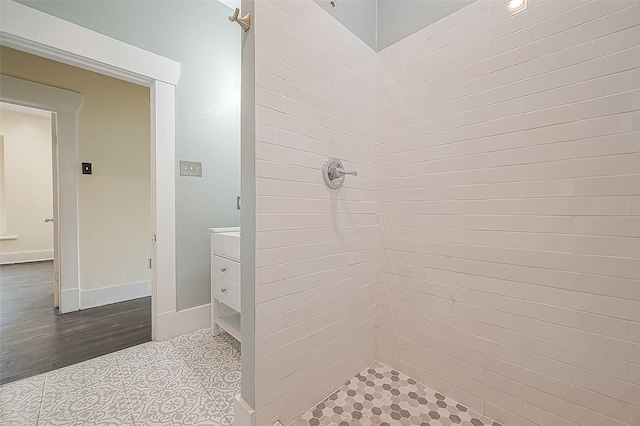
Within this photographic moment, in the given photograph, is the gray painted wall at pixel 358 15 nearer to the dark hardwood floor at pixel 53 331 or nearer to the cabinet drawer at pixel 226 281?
the cabinet drawer at pixel 226 281

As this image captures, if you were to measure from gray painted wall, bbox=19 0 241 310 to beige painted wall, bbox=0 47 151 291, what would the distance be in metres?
1.23

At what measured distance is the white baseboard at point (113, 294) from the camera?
241cm

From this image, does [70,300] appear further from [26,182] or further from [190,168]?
[26,182]

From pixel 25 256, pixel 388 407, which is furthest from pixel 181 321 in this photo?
pixel 25 256

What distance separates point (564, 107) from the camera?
2.92 ft

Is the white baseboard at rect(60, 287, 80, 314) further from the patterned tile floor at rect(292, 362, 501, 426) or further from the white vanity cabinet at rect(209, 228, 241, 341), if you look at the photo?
the patterned tile floor at rect(292, 362, 501, 426)

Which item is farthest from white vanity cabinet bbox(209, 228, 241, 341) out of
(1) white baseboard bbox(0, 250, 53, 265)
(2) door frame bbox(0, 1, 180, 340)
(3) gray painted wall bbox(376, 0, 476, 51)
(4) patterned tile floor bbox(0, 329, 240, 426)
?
(1) white baseboard bbox(0, 250, 53, 265)

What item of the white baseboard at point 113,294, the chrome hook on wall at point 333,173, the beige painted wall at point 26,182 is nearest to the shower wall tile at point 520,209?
the chrome hook on wall at point 333,173

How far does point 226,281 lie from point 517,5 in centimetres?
202

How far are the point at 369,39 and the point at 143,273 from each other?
3182 millimetres

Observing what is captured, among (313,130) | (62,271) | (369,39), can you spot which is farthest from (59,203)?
(369,39)

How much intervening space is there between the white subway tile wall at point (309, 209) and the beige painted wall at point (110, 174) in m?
2.54

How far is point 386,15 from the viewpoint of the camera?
1.42 metres

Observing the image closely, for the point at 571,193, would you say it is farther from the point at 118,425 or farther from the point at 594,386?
the point at 118,425
